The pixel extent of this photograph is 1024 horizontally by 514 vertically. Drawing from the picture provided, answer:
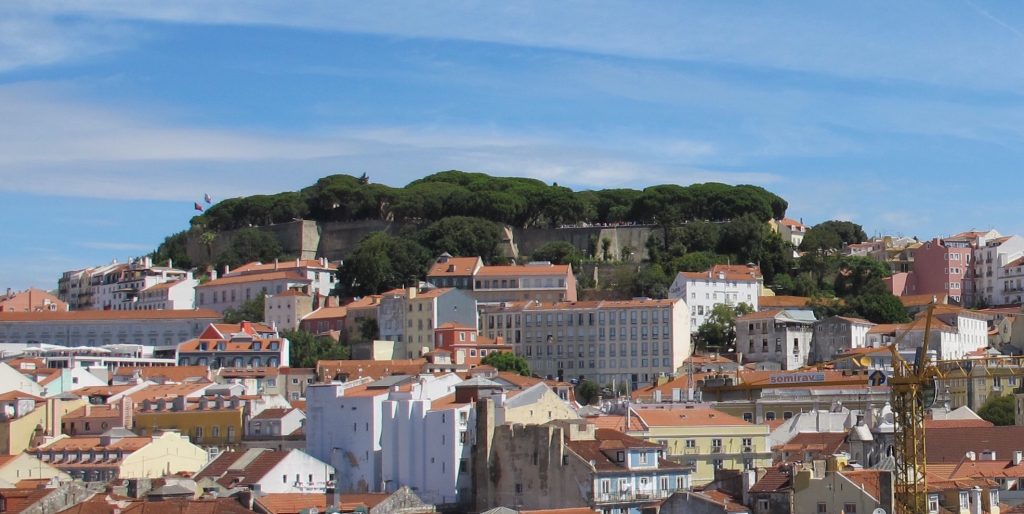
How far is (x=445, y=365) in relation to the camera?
9388cm

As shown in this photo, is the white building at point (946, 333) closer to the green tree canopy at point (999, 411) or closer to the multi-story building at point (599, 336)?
the multi-story building at point (599, 336)

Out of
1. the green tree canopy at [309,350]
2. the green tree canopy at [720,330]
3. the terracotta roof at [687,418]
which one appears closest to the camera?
the terracotta roof at [687,418]

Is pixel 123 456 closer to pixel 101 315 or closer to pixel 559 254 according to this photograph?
pixel 101 315

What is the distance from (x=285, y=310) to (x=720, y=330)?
24.8 metres

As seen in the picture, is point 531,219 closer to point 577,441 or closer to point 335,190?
point 335,190

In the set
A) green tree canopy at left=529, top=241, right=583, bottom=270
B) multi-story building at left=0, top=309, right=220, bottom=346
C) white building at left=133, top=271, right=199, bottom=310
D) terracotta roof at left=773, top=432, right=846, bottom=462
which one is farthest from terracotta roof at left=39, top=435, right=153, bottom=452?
green tree canopy at left=529, top=241, right=583, bottom=270

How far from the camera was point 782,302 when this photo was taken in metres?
110

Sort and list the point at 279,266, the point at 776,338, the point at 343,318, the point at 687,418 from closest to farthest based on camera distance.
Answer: the point at 687,418, the point at 776,338, the point at 343,318, the point at 279,266

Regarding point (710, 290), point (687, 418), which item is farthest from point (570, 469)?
point (710, 290)

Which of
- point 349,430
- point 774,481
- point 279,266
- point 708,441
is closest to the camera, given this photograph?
point 774,481

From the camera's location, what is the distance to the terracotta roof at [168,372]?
8938 centimetres

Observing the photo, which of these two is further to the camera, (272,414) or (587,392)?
(587,392)

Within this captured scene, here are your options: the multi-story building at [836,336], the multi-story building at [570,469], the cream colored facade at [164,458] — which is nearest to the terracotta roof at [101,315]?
the multi-story building at [836,336]

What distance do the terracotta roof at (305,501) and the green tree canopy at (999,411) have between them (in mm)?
26606
